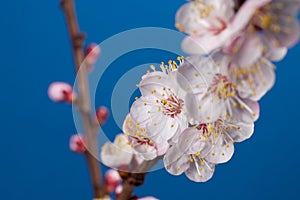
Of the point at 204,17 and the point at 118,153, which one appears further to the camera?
the point at 118,153

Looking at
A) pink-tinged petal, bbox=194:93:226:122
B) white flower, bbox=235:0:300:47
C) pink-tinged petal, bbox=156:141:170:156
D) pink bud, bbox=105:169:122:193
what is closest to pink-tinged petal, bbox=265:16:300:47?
white flower, bbox=235:0:300:47

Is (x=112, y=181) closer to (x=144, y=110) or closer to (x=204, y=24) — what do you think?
(x=144, y=110)

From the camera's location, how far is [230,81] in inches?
20.6

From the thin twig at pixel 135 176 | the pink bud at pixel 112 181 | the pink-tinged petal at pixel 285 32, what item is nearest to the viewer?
the pink-tinged petal at pixel 285 32

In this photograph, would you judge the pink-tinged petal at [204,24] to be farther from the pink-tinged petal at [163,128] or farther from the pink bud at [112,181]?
the pink bud at [112,181]

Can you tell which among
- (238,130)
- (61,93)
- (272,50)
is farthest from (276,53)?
(61,93)

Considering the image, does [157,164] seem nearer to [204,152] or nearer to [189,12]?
[204,152]

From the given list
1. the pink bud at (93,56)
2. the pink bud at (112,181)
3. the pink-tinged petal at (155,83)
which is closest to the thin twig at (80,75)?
the pink bud at (93,56)

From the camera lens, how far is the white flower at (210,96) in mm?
528

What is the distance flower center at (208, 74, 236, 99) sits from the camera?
53 cm

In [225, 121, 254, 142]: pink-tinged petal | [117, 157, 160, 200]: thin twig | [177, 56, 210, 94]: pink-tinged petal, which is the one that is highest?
[177, 56, 210, 94]: pink-tinged petal

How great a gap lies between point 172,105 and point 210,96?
85 mm

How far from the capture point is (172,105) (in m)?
0.62

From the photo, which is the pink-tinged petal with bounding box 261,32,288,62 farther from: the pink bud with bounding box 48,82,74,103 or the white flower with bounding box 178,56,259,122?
the pink bud with bounding box 48,82,74,103
